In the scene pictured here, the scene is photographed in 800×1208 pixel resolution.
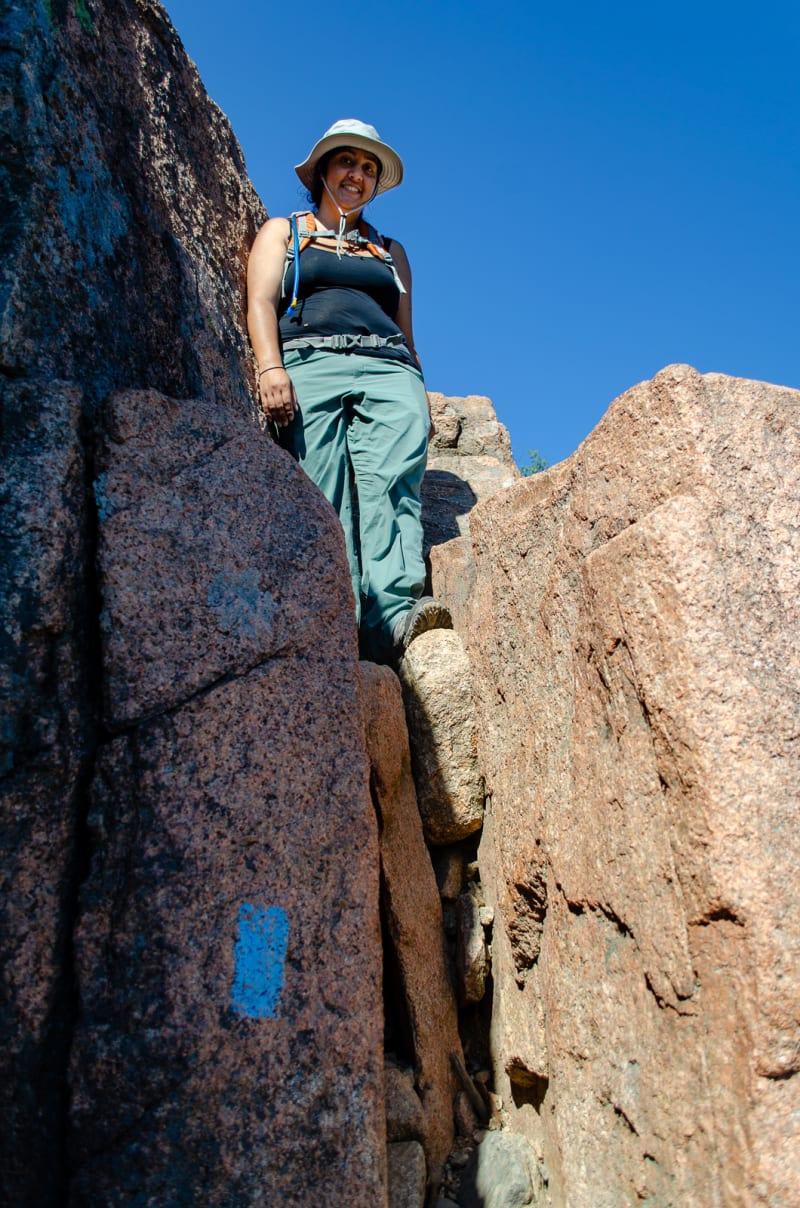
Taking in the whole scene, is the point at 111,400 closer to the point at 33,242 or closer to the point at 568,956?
the point at 33,242

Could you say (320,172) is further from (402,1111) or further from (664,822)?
(402,1111)

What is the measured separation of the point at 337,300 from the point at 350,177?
0.57 m

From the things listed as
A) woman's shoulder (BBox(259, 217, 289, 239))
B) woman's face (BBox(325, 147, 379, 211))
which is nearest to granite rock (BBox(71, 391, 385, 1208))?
woman's shoulder (BBox(259, 217, 289, 239))

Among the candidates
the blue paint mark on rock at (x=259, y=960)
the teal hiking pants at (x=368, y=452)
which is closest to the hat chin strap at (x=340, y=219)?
the teal hiking pants at (x=368, y=452)

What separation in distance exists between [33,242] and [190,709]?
1.32 m

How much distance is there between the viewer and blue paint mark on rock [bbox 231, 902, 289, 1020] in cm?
207

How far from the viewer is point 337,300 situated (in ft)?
13.0

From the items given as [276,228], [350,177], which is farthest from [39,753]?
[350,177]

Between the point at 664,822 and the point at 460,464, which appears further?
the point at 460,464

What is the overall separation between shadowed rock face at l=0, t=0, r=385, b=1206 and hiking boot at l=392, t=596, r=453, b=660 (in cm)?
101

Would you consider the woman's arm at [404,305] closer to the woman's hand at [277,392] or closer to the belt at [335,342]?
the belt at [335,342]

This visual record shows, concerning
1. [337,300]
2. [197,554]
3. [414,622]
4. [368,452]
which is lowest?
[197,554]

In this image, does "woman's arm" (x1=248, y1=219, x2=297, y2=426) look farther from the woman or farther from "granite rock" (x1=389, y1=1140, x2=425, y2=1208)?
"granite rock" (x1=389, y1=1140, x2=425, y2=1208)

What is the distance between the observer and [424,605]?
11.8ft
